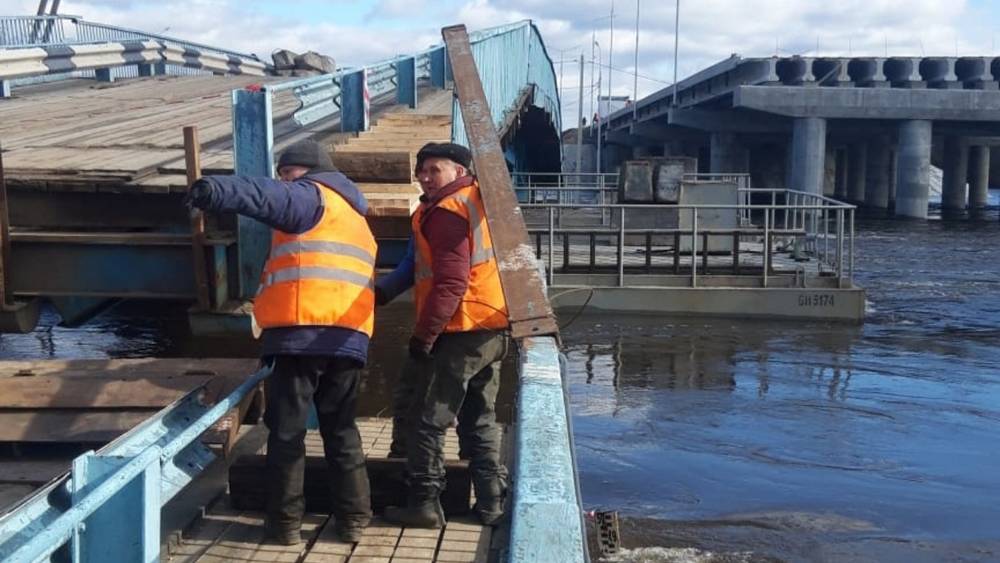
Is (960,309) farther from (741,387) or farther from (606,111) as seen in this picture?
(606,111)

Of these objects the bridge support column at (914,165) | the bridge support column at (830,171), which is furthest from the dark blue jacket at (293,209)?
the bridge support column at (830,171)

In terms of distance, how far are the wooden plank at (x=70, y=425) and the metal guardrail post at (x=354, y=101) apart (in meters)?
4.31

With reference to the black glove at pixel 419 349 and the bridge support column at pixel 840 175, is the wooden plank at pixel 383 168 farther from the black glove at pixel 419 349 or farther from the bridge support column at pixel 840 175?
the bridge support column at pixel 840 175

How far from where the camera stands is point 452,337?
15.8ft

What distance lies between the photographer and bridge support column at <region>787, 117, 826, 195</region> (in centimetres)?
4284

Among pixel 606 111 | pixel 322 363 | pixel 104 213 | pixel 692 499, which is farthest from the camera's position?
pixel 606 111

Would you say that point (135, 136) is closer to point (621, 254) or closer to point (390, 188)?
point (390, 188)

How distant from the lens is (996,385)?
1311 centimetres

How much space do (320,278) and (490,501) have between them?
4.48 ft

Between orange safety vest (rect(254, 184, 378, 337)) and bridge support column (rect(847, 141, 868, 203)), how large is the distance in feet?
199

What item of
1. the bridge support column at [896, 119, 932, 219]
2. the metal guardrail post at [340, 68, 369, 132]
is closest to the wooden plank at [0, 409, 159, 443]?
the metal guardrail post at [340, 68, 369, 132]

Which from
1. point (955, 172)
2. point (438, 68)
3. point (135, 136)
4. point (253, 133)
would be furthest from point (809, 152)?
point (253, 133)

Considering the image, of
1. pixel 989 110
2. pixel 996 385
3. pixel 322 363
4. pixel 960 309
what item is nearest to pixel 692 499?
pixel 322 363

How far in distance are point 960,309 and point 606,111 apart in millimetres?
74489
